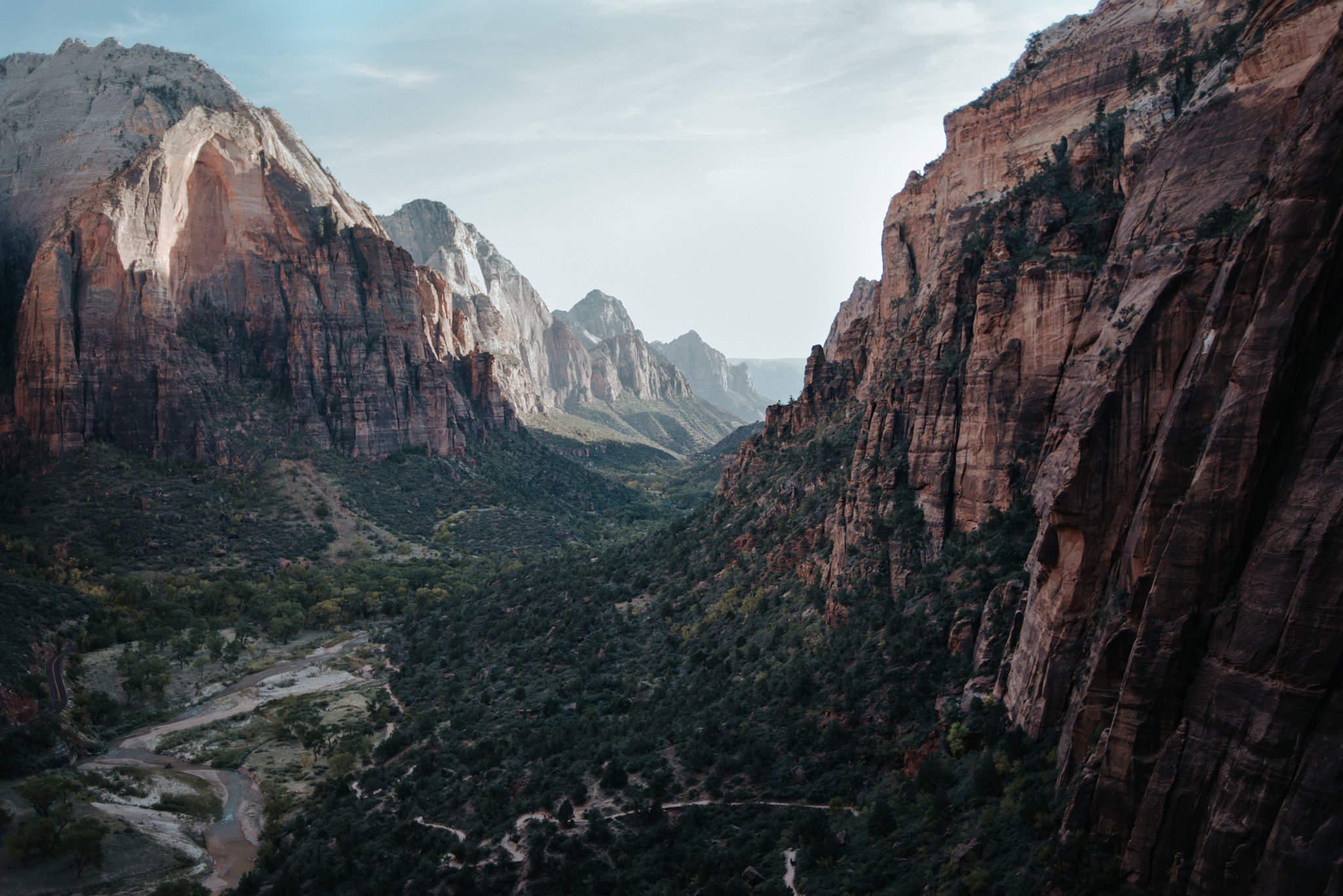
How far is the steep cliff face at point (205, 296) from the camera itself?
96.2m

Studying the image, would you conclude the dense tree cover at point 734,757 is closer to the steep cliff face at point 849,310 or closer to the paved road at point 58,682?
the paved road at point 58,682

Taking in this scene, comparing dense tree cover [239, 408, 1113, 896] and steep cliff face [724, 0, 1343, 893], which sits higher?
steep cliff face [724, 0, 1343, 893]

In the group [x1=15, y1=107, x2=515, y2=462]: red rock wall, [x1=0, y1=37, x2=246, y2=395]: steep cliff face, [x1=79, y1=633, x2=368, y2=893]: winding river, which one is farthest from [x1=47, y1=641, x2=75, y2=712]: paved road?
[x1=0, y1=37, x2=246, y2=395]: steep cliff face

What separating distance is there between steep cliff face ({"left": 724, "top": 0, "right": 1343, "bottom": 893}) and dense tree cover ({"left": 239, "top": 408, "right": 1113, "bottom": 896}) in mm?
3087

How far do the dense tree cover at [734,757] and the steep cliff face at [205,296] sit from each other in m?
67.4

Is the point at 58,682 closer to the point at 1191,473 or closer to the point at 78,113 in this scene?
the point at 1191,473

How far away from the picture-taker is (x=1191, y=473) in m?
18.1

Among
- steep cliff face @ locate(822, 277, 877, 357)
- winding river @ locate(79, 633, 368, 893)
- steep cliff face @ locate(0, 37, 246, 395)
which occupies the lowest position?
winding river @ locate(79, 633, 368, 893)

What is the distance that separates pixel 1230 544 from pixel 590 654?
47824mm

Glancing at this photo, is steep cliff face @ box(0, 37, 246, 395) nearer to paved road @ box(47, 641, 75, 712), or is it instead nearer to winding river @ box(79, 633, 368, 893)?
paved road @ box(47, 641, 75, 712)

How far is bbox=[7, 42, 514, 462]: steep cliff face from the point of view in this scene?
9625 cm

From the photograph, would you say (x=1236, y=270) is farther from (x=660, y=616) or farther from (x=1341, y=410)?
(x=660, y=616)

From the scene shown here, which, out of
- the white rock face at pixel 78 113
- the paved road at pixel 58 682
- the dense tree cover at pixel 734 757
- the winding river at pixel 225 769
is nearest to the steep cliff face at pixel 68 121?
the white rock face at pixel 78 113

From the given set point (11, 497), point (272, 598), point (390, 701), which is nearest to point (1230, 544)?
point (390, 701)
